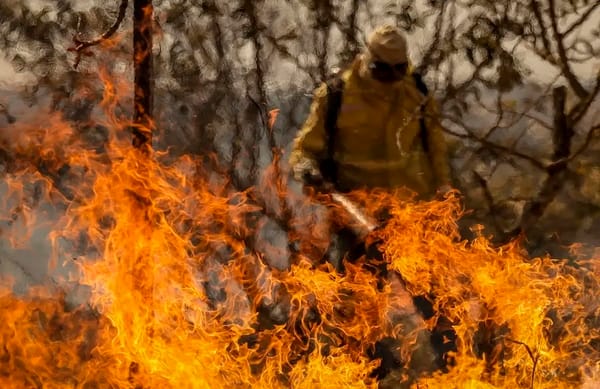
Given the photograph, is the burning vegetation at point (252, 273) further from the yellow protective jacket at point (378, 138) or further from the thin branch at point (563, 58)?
the yellow protective jacket at point (378, 138)

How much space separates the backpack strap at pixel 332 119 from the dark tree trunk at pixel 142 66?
953mm

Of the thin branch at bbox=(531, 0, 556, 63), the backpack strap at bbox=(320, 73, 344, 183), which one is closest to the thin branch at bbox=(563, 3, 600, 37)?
the thin branch at bbox=(531, 0, 556, 63)

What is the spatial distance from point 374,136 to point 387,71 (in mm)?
371

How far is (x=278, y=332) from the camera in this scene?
14.7 ft

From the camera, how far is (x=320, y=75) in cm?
459

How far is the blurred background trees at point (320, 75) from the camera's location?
439 centimetres

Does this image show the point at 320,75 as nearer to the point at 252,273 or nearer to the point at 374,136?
the point at 374,136

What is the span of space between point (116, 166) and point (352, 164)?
1.30m

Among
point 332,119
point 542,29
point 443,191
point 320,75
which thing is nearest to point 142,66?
point 332,119

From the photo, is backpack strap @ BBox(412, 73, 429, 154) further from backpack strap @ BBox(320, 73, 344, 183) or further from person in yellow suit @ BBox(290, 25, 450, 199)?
backpack strap @ BBox(320, 73, 344, 183)

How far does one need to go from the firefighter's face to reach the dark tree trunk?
3.88 feet

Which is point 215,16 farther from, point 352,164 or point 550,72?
point 550,72

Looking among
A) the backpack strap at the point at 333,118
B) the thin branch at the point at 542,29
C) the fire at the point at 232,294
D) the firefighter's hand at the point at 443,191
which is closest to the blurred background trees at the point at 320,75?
the thin branch at the point at 542,29

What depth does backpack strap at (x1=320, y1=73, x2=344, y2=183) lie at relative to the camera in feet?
11.8
